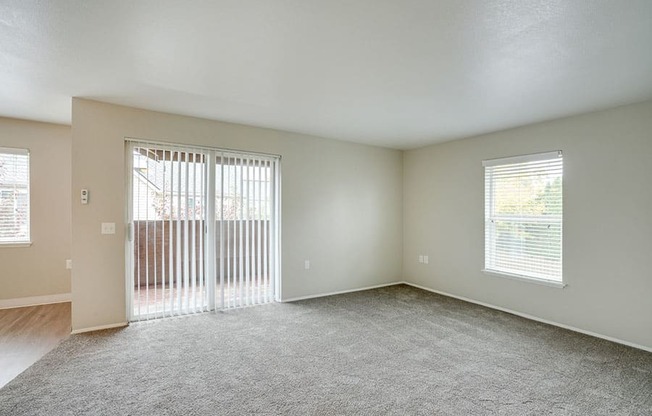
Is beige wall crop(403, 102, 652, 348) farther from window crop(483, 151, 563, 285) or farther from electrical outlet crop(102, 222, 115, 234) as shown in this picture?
electrical outlet crop(102, 222, 115, 234)

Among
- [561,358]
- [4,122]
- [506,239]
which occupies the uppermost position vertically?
[4,122]

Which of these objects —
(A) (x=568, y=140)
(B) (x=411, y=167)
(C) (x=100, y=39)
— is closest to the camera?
(C) (x=100, y=39)

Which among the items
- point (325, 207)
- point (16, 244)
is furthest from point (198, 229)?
point (16, 244)

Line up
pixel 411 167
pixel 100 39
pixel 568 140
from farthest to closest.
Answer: pixel 411 167
pixel 568 140
pixel 100 39

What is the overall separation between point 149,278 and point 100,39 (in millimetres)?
2590

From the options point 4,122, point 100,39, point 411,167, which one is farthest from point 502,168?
point 4,122

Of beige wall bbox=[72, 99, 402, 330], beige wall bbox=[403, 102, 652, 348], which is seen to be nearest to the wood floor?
beige wall bbox=[72, 99, 402, 330]

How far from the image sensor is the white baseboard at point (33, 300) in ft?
13.9

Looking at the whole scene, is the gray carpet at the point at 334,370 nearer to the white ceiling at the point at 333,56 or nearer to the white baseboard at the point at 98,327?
the white baseboard at the point at 98,327

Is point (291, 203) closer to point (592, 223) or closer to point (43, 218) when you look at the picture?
point (43, 218)

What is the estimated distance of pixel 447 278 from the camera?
5.07 meters

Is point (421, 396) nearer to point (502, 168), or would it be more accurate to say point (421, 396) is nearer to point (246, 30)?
point (246, 30)

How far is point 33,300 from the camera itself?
4.38 metres

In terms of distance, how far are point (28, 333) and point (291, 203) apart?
3237 mm
